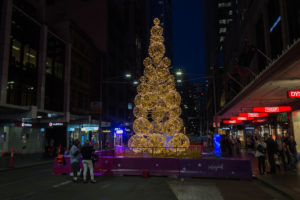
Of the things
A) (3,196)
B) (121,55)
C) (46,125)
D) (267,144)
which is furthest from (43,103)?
(121,55)

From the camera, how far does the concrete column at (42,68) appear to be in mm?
27266

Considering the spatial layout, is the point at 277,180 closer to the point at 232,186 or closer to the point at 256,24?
the point at 232,186

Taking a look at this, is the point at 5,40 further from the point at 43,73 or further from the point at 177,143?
the point at 177,143

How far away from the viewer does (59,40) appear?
1247 inches

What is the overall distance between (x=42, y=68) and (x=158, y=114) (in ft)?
55.5

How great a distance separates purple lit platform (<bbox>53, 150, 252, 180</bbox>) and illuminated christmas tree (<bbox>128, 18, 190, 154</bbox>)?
10.7 ft

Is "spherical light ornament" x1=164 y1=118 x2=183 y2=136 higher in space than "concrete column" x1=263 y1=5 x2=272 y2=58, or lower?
lower

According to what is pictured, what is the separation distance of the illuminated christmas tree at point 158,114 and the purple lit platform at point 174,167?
3.25m

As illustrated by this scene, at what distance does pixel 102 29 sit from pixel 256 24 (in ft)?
85.1

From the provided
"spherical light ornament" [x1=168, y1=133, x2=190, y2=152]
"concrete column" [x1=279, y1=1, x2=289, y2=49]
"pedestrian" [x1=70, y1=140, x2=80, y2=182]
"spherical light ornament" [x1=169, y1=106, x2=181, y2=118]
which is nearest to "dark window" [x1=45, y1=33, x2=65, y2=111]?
"spherical light ornament" [x1=169, y1=106, x2=181, y2=118]

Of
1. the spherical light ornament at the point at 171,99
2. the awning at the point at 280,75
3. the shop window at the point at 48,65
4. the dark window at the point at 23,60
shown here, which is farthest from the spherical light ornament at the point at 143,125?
the shop window at the point at 48,65

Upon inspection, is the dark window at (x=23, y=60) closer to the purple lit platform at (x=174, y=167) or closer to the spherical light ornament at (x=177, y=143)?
the purple lit platform at (x=174, y=167)

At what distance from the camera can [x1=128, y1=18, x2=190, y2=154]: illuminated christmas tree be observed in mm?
16609

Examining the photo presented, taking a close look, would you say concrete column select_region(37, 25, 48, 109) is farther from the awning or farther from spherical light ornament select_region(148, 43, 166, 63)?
the awning
